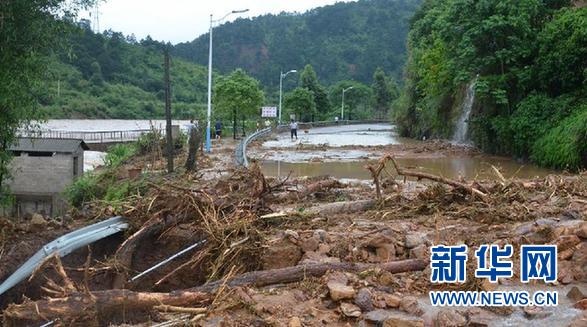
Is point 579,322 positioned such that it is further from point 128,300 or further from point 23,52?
point 23,52

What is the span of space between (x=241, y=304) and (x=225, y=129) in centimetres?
4171

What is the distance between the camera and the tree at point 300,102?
6912 cm

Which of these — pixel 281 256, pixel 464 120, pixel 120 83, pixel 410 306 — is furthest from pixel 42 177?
pixel 120 83

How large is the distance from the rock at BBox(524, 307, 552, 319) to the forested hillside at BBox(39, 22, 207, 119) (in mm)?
76324

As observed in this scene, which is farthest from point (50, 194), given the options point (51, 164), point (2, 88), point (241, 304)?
point (241, 304)

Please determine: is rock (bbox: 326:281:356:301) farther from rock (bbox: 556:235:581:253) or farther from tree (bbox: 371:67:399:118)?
tree (bbox: 371:67:399:118)

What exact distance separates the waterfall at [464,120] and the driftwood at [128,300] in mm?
30887

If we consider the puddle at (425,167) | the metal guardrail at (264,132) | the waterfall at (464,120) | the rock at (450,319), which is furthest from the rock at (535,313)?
the waterfall at (464,120)

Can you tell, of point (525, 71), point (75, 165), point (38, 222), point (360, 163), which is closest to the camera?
point (38, 222)

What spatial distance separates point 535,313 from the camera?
20.1ft

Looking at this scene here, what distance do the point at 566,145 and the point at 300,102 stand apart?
4760cm

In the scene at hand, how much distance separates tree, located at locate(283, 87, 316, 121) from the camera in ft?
227

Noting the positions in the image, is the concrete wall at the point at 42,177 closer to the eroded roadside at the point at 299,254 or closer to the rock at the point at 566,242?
the eroded roadside at the point at 299,254

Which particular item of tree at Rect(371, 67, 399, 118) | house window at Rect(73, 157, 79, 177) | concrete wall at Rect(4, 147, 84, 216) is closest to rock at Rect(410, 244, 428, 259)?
concrete wall at Rect(4, 147, 84, 216)
